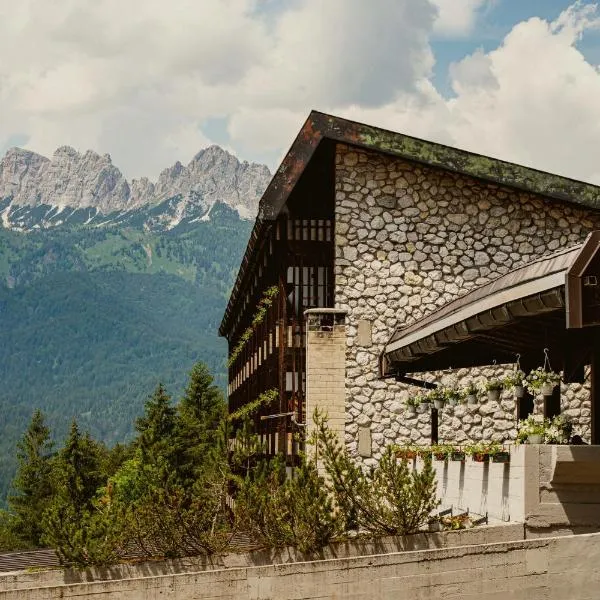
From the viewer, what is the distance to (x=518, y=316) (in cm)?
1634

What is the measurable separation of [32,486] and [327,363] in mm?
71197

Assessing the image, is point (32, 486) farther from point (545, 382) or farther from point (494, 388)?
point (545, 382)

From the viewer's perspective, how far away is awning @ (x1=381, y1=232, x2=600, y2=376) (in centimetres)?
1405

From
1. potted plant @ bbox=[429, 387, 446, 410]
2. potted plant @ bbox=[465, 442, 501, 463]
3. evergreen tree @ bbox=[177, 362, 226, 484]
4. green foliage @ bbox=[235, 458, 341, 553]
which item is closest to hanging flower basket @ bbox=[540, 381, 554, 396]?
potted plant @ bbox=[465, 442, 501, 463]

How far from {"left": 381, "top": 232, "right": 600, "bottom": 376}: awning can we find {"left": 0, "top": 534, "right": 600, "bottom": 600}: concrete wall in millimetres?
2543

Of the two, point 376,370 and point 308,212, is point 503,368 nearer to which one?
point 376,370

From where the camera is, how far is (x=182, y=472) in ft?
229

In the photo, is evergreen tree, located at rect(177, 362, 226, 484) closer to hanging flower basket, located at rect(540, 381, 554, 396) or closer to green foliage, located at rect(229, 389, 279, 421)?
green foliage, located at rect(229, 389, 279, 421)

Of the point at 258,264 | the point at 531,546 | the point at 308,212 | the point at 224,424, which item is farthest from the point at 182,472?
the point at 531,546

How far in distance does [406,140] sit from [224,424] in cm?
1289

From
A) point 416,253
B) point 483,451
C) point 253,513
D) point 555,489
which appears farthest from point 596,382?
point 416,253

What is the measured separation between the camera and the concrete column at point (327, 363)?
2934 centimetres

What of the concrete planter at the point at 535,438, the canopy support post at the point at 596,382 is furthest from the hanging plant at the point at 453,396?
the concrete planter at the point at 535,438

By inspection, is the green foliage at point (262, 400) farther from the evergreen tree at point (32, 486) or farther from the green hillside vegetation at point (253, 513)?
the evergreen tree at point (32, 486)
